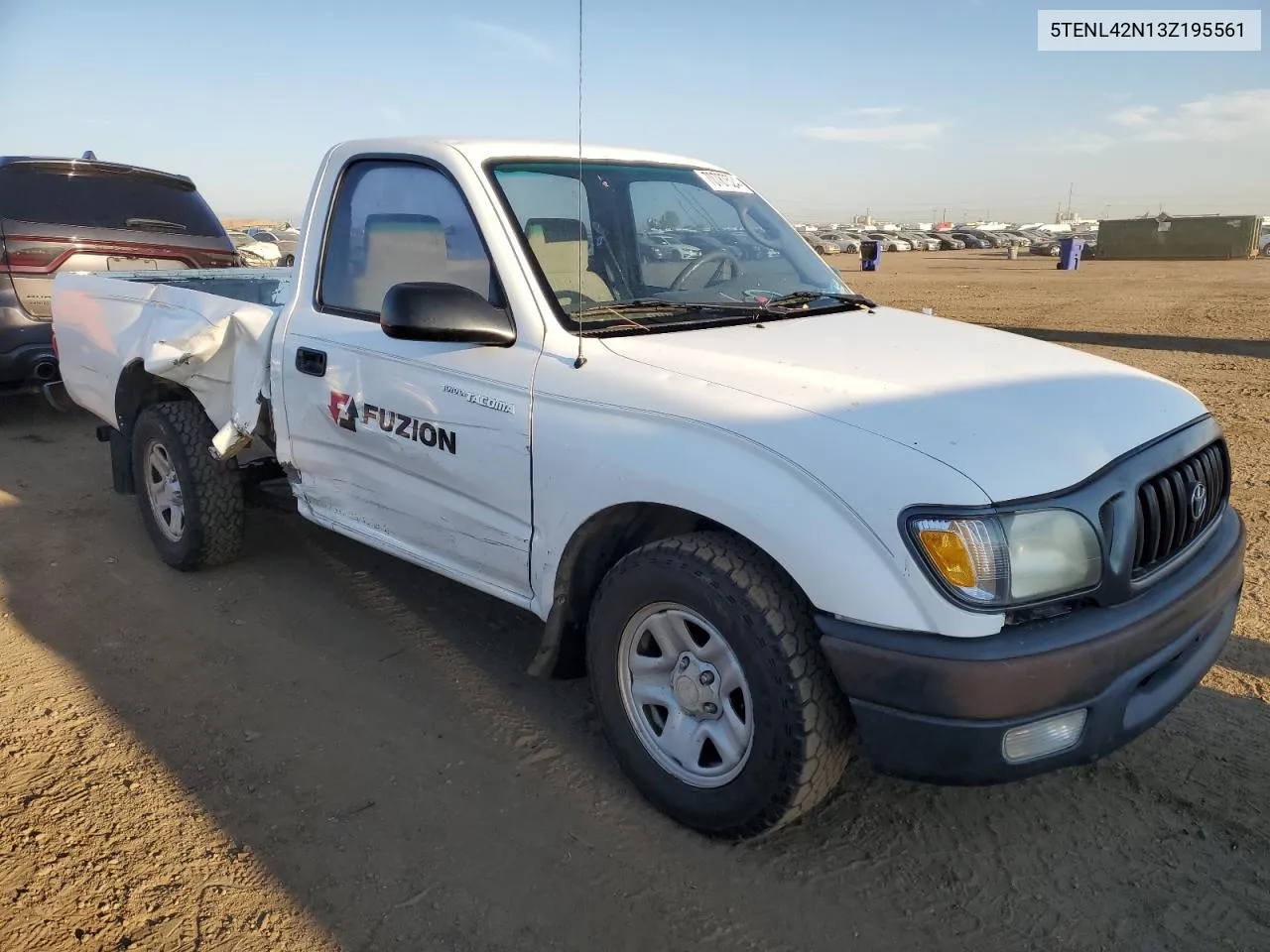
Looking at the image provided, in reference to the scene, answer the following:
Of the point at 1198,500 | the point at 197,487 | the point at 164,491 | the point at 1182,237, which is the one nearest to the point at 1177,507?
the point at 1198,500

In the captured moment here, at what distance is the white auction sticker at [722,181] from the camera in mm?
3996

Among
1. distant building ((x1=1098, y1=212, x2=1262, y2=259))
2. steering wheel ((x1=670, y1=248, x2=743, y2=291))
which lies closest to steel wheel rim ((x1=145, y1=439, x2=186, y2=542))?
steering wheel ((x1=670, y1=248, x2=743, y2=291))

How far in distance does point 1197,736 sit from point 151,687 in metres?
→ 3.65

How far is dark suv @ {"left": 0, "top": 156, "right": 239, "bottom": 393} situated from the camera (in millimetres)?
6961

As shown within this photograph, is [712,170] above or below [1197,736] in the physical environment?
above

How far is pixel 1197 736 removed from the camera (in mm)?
3172

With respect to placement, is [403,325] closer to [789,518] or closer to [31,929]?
[789,518]

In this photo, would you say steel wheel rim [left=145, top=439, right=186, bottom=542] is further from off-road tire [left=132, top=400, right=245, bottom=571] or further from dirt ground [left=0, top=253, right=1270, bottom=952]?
dirt ground [left=0, top=253, right=1270, bottom=952]

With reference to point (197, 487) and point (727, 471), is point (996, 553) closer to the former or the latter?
point (727, 471)

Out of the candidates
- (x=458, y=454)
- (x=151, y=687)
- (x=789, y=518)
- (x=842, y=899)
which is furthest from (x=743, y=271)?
Result: (x=151, y=687)

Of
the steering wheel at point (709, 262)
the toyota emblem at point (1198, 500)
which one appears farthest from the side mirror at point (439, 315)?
the toyota emblem at point (1198, 500)

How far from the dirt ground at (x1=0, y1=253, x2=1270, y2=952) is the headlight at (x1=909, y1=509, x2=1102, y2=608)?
880 millimetres

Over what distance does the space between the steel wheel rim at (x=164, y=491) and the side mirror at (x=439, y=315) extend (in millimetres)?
2232

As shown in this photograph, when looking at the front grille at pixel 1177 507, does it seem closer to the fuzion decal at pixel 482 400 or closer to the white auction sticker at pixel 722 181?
the fuzion decal at pixel 482 400
